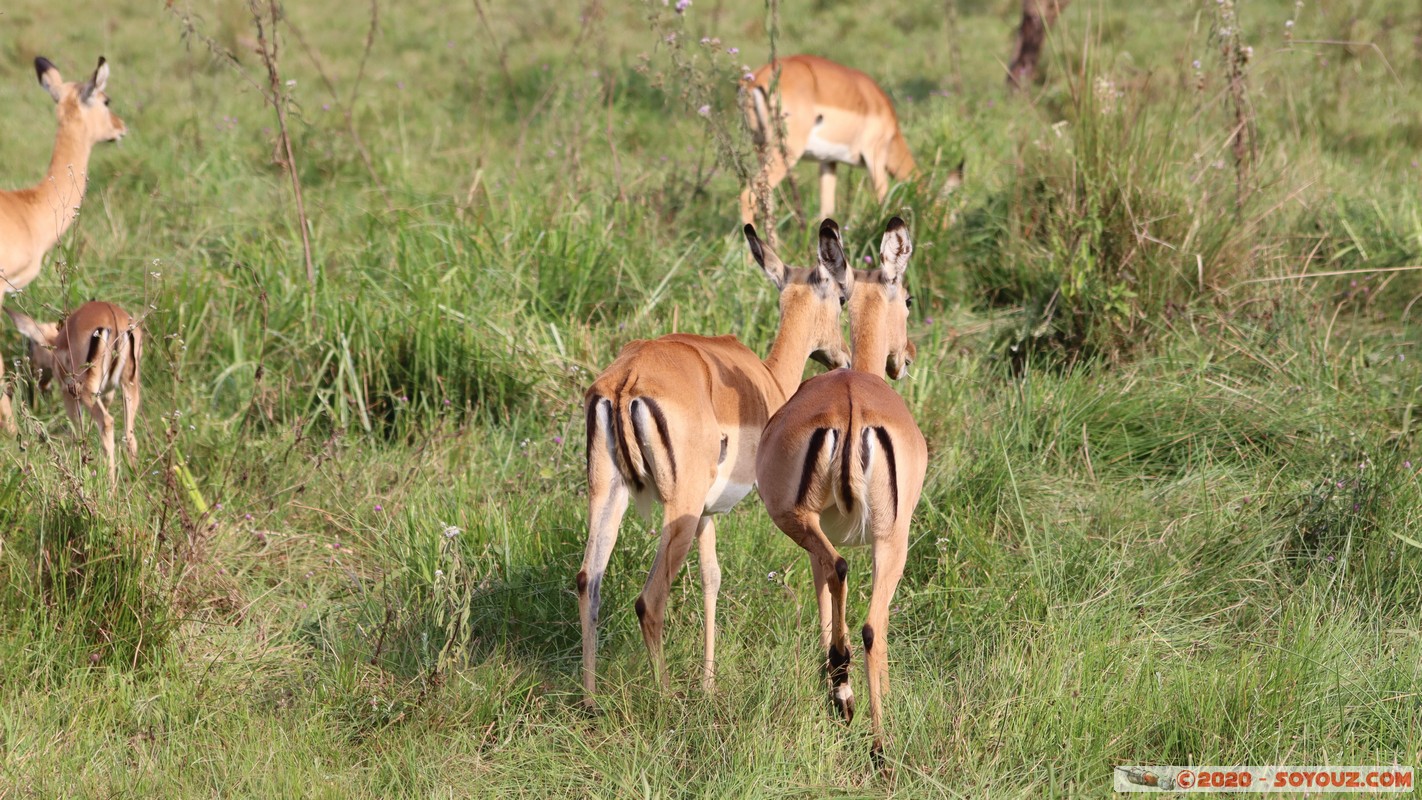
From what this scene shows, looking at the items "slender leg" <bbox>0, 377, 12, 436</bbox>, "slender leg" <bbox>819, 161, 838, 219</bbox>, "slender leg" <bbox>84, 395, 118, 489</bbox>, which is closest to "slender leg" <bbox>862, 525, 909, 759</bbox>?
"slender leg" <bbox>0, 377, 12, 436</bbox>

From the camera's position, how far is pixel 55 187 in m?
5.61

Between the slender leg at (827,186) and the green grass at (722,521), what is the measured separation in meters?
0.56

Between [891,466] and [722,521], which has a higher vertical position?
[891,466]

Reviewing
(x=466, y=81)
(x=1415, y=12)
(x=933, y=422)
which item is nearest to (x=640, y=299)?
(x=933, y=422)

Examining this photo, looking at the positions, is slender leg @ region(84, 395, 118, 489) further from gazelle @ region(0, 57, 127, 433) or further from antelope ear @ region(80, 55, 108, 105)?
antelope ear @ region(80, 55, 108, 105)

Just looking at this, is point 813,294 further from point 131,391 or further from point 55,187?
Answer: point 55,187

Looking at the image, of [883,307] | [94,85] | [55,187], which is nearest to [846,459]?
[883,307]

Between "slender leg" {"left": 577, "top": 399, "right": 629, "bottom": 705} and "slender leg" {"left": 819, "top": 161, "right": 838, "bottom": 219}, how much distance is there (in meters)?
4.06

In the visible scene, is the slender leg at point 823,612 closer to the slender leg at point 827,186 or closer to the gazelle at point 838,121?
the slender leg at point 827,186

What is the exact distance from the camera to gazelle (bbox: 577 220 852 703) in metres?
3.11

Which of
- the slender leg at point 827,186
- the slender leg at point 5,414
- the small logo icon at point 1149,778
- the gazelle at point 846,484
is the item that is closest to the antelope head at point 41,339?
the slender leg at point 5,414

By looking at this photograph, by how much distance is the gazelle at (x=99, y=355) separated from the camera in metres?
4.39

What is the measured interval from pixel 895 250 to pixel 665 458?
1.03 m

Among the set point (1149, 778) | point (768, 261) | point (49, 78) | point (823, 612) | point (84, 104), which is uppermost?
point (49, 78)
